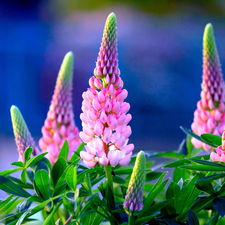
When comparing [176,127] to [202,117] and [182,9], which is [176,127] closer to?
[182,9]

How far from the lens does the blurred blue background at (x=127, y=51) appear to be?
3334 mm

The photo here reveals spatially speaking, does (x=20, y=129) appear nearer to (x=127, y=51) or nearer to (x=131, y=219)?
(x=131, y=219)

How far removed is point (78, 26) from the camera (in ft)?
12.2

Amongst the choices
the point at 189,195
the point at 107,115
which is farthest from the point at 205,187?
the point at 107,115

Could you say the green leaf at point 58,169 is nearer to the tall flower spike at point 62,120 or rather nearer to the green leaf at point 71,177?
the green leaf at point 71,177

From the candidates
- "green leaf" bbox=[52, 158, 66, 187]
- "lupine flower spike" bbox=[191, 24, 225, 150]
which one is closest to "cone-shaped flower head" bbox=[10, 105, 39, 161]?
"green leaf" bbox=[52, 158, 66, 187]

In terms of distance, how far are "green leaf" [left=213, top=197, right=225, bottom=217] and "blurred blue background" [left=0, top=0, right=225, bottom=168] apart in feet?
9.40

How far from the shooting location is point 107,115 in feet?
1.17

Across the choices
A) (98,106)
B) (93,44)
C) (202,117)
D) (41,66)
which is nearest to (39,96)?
(41,66)

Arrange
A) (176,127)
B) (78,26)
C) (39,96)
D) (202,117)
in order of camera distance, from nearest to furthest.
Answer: (202,117), (176,127), (39,96), (78,26)

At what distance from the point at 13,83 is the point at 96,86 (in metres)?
3.35

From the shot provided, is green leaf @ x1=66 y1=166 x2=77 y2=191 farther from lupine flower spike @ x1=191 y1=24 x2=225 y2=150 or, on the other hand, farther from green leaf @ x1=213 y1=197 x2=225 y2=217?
lupine flower spike @ x1=191 y1=24 x2=225 y2=150

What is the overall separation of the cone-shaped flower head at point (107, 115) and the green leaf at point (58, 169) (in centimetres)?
3

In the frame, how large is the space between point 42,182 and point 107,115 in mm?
105
